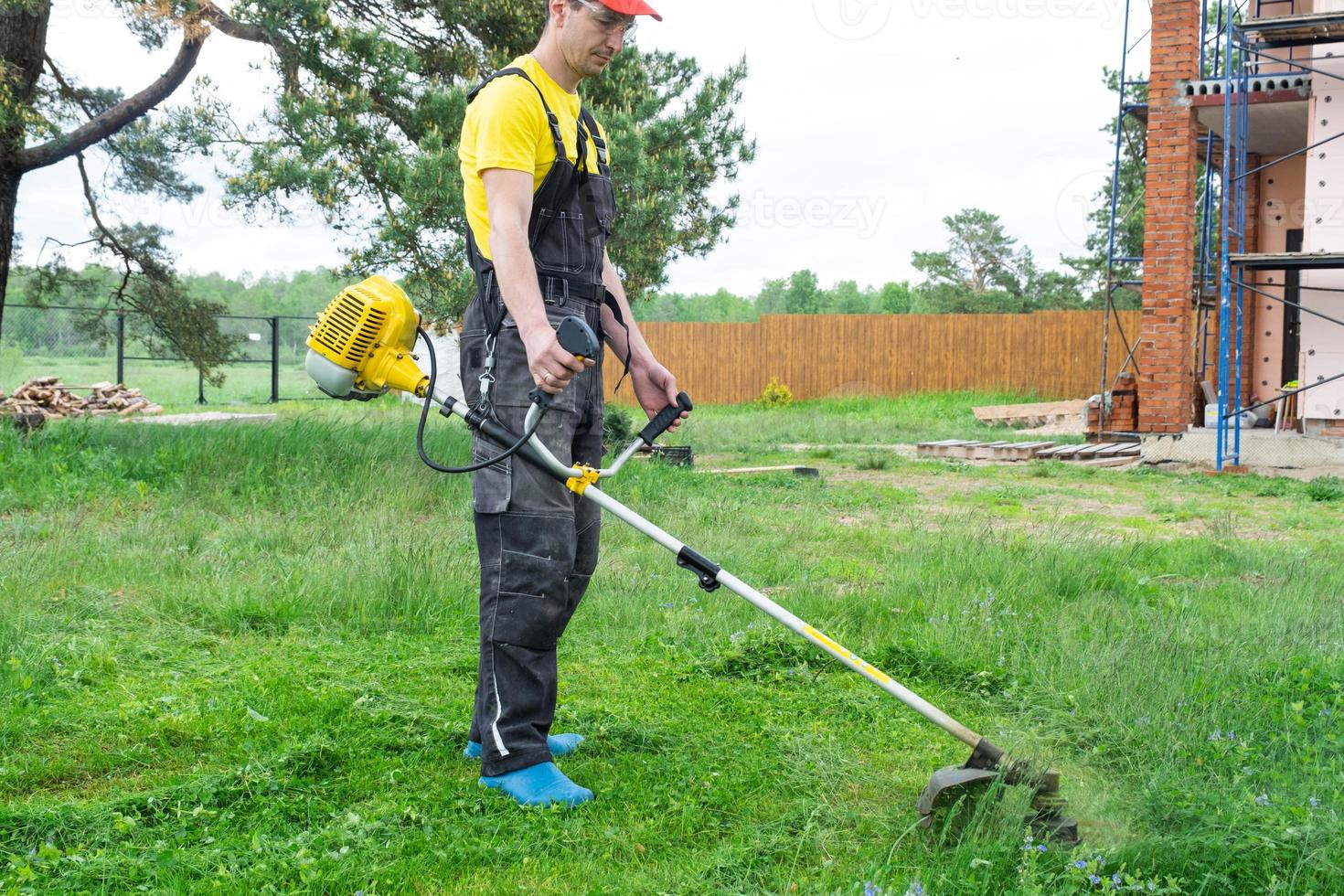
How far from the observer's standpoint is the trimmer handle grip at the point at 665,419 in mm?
3037

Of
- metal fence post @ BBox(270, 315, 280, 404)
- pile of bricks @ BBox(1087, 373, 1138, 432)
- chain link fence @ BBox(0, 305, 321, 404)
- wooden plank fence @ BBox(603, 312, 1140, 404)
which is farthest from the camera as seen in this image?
wooden plank fence @ BBox(603, 312, 1140, 404)

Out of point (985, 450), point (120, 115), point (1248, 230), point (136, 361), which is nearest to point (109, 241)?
point (120, 115)

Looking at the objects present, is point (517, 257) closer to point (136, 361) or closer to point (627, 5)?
point (627, 5)

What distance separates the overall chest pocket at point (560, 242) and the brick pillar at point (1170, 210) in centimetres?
1169

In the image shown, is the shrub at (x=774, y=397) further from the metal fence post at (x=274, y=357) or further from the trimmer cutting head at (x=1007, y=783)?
the trimmer cutting head at (x=1007, y=783)

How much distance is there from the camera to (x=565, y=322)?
2.60 meters

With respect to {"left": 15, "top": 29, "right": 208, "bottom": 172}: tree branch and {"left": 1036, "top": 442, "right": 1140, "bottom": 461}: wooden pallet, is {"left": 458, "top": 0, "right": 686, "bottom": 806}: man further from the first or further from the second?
{"left": 1036, "top": 442, "right": 1140, "bottom": 461}: wooden pallet

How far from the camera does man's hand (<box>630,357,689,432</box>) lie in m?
3.24

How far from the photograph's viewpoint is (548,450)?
2848mm

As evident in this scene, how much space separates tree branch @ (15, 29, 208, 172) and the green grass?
15.0ft

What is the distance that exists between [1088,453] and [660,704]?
33.7 feet

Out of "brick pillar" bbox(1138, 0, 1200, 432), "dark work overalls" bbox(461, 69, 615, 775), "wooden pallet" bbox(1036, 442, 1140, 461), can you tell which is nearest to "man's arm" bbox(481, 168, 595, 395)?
"dark work overalls" bbox(461, 69, 615, 775)

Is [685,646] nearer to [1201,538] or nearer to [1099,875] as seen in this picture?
[1099,875]

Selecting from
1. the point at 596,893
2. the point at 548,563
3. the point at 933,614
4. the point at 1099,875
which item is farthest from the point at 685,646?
the point at 1099,875
